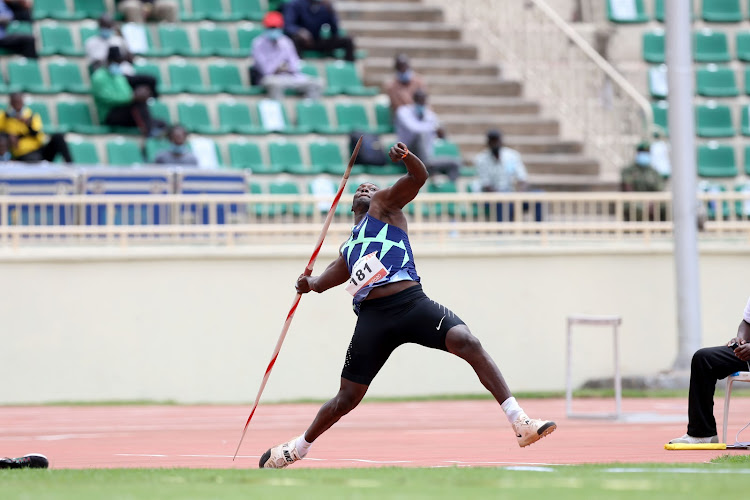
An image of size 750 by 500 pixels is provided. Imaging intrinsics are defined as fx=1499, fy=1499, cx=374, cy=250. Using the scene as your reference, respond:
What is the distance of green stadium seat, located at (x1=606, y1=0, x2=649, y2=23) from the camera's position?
29.0m

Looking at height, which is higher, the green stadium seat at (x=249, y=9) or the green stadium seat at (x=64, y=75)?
the green stadium seat at (x=249, y=9)

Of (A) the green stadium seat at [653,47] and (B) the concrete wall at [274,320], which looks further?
(A) the green stadium seat at [653,47]

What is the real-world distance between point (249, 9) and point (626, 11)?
7.52 m

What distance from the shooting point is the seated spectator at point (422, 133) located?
22.9 metres

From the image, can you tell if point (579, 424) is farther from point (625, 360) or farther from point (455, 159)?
point (455, 159)

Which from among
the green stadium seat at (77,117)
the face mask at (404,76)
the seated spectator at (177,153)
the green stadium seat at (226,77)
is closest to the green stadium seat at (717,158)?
the face mask at (404,76)

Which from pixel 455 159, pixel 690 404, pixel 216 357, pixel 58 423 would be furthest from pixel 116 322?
pixel 690 404

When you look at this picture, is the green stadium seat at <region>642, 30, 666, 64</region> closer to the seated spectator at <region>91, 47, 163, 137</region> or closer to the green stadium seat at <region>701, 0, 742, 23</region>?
the green stadium seat at <region>701, 0, 742, 23</region>

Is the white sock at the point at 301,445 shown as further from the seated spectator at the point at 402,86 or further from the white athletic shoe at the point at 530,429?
the seated spectator at the point at 402,86

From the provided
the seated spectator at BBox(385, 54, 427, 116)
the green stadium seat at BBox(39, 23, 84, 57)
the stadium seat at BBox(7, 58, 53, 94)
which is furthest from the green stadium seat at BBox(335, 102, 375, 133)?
the stadium seat at BBox(7, 58, 53, 94)

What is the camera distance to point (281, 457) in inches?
423

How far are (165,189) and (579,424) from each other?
7421mm

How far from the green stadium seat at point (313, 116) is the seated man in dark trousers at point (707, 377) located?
1313 cm

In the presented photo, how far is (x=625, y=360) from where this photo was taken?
20.5 m
